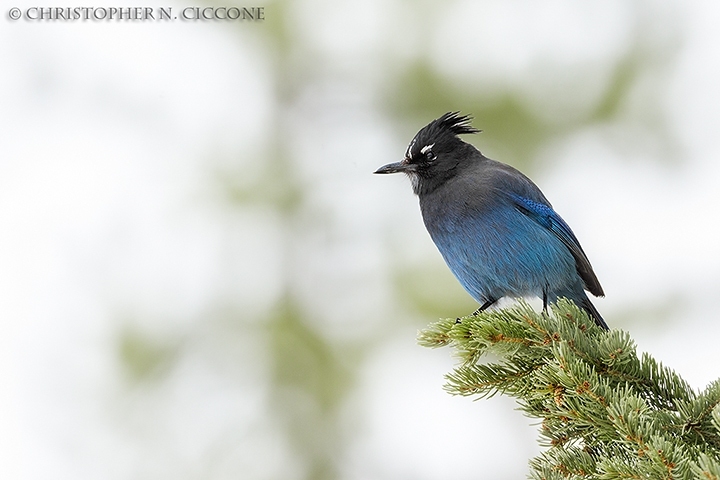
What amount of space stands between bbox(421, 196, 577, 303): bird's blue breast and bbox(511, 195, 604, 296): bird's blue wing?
0.03 metres

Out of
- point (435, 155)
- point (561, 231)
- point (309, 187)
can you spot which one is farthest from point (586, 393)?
point (309, 187)

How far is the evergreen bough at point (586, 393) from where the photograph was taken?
6.83ft

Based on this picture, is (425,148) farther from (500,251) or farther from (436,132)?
(500,251)

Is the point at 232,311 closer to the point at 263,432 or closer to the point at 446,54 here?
the point at 263,432

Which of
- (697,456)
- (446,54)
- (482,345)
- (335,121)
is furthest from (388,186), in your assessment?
(697,456)

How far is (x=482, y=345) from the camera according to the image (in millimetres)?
2688

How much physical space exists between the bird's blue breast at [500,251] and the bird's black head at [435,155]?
285 millimetres

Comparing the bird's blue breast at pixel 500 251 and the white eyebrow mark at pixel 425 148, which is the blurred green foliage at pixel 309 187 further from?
the bird's blue breast at pixel 500 251

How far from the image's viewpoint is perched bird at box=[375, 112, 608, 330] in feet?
13.0

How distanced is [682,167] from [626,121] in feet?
1.76

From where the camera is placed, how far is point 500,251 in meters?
3.95

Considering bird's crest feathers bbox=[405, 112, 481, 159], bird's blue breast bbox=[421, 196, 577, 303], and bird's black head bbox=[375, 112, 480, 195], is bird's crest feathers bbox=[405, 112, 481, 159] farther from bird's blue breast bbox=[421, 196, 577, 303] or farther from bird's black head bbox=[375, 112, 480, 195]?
bird's blue breast bbox=[421, 196, 577, 303]

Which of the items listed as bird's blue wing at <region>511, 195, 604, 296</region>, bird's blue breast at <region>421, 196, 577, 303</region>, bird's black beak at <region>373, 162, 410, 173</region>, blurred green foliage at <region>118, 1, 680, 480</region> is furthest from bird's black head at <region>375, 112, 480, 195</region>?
blurred green foliage at <region>118, 1, 680, 480</region>

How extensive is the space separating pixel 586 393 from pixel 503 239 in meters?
1.74
